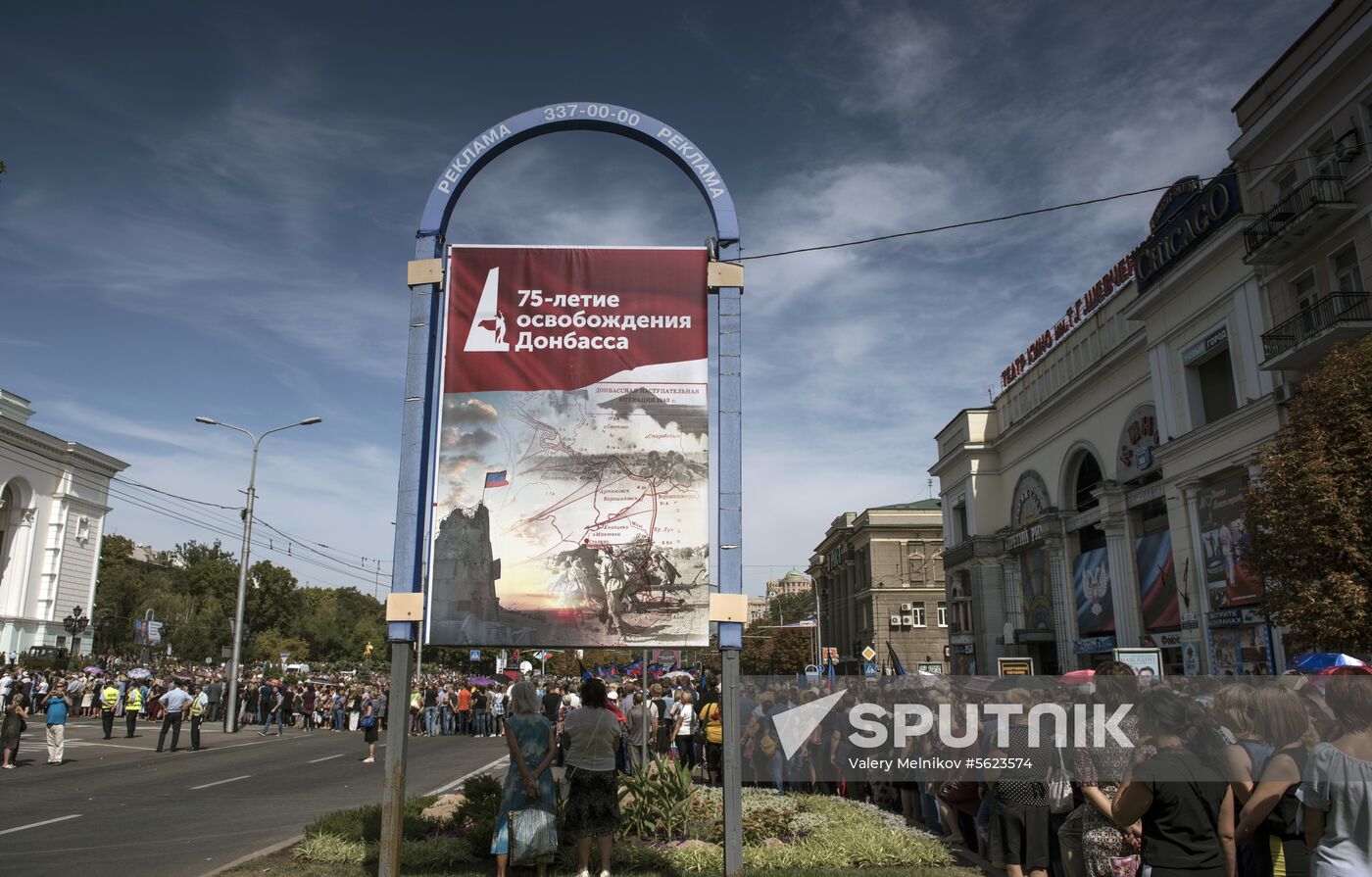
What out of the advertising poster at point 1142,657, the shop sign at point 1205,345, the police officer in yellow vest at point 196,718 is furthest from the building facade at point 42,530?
the advertising poster at point 1142,657

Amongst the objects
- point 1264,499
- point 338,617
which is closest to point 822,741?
point 1264,499

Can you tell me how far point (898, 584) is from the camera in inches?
2881

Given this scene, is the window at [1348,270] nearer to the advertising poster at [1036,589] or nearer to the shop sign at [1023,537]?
the shop sign at [1023,537]

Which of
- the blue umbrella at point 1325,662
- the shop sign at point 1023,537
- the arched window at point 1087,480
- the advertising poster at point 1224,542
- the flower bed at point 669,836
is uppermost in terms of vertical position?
the arched window at point 1087,480

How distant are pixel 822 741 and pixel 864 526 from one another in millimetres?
66409

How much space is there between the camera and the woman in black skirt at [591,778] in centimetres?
724

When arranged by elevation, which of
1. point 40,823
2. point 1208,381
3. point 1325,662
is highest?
point 1208,381

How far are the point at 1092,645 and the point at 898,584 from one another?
37.5 m

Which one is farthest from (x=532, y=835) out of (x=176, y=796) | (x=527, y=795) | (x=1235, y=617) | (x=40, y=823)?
(x=1235, y=617)

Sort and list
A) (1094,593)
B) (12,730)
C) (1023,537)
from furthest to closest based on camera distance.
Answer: (1023,537)
(1094,593)
(12,730)

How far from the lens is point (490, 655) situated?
55.0 m

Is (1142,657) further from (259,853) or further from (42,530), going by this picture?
(42,530)

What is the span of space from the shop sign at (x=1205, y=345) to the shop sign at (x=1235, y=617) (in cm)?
760

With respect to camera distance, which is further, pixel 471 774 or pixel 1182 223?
pixel 1182 223
